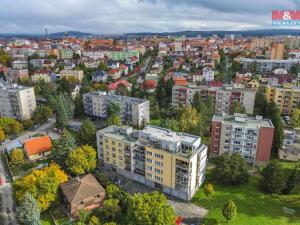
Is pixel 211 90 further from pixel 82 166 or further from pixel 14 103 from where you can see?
pixel 14 103

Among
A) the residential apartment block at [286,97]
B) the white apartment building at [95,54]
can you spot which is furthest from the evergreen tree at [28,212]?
the white apartment building at [95,54]

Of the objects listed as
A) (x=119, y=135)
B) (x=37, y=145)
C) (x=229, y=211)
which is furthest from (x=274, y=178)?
(x=37, y=145)

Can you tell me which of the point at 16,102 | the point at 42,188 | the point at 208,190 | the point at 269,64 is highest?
the point at 269,64

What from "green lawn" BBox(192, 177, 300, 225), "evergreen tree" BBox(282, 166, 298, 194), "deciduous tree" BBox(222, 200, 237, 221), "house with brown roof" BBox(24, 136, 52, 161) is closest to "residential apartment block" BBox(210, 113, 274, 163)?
"green lawn" BBox(192, 177, 300, 225)

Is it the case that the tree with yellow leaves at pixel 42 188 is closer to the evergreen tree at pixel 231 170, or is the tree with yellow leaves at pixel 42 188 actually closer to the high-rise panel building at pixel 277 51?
the evergreen tree at pixel 231 170

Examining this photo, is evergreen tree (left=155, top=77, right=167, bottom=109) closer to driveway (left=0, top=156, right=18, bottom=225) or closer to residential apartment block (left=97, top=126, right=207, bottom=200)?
residential apartment block (left=97, top=126, right=207, bottom=200)

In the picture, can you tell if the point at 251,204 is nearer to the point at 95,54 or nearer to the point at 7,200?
the point at 7,200
